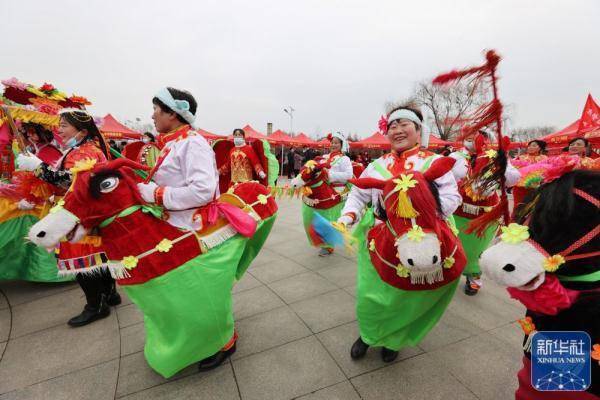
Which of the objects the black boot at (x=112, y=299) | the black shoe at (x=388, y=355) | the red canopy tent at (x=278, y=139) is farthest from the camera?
the red canopy tent at (x=278, y=139)

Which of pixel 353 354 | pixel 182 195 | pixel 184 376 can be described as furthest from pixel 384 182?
pixel 184 376

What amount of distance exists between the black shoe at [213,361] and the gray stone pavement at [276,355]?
45 mm

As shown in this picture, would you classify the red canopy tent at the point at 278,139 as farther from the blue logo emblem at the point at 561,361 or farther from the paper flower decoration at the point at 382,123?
the blue logo emblem at the point at 561,361

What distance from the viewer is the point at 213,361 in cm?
233

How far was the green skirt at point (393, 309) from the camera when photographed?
6.63ft

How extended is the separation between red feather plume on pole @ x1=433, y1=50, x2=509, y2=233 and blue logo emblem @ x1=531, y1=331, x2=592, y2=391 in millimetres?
538

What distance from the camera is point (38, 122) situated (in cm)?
325

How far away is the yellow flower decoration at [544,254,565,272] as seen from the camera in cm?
107

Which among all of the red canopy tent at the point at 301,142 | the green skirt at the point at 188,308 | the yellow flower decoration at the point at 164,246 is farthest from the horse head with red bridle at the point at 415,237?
the red canopy tent at the point at 301,142

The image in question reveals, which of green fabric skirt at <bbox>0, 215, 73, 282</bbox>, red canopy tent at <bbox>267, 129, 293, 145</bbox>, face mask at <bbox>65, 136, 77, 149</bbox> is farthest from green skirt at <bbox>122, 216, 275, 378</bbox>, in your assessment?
red canopy tent at <bbox>267, 129, 293, 145</bbox>

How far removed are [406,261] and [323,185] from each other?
10.9ft

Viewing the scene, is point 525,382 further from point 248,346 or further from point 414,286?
point 248,346

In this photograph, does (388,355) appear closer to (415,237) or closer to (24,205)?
(415,237)

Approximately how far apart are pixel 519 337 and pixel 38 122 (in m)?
5.46
